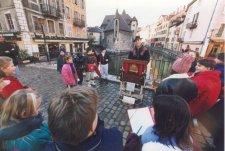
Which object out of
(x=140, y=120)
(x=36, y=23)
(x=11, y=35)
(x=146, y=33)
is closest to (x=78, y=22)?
(x=36, y=23)

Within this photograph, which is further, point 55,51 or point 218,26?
point 55,51

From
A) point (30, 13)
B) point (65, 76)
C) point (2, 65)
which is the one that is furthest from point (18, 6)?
point (2, 65)

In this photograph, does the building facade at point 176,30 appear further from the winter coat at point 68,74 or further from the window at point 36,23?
the winter coat at point 68,74

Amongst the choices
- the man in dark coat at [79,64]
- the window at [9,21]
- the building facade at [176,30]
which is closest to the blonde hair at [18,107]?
the man in dark coat at [79,64]

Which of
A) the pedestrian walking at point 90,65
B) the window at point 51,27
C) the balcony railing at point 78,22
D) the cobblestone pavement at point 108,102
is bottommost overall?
the cobblestone pavement at point 108,102

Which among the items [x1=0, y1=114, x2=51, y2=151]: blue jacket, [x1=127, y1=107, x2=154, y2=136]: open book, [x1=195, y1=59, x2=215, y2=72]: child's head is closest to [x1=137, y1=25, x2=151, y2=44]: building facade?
[x1=195, y1=59, x2=215, y2=72]: child's head

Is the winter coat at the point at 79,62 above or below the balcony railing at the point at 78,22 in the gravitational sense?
below

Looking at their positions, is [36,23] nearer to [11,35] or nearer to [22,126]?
[11,35]

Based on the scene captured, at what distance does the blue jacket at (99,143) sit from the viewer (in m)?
1.05

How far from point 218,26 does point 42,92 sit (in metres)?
21.3

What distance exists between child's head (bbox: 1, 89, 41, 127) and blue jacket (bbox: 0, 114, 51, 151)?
80 millimetres

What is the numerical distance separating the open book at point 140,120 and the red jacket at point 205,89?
0.83m

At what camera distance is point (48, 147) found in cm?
115

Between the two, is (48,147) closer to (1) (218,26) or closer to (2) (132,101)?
(2) (132,101)
